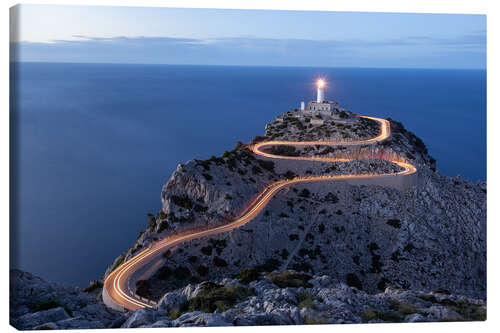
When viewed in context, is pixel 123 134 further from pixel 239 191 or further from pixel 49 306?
pixel 49 306

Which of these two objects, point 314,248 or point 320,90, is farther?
point 320,90

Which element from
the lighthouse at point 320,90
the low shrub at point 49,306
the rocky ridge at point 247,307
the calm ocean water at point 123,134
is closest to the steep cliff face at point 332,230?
the calm ocean water at point 123,134

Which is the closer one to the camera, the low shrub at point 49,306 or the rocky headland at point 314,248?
the low shrub at point 49,306

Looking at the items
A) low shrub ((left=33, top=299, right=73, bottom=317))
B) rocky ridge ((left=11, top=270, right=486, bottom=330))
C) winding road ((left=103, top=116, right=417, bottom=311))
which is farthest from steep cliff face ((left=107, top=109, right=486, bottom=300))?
low shrub ((left=33, top=299, right=73, bottom=317))

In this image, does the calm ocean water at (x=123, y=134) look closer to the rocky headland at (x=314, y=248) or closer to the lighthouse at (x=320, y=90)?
the lighthouse at (x=320, y=90)

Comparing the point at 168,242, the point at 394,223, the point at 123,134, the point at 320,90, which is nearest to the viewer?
the point at 168,242

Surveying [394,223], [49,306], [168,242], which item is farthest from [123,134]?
[49,306]
